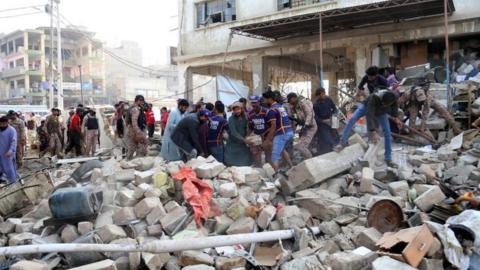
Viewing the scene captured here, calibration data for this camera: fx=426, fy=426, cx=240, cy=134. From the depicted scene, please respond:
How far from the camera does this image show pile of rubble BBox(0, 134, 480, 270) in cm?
393

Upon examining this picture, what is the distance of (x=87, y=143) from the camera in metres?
11.3

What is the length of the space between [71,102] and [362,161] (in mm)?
40067

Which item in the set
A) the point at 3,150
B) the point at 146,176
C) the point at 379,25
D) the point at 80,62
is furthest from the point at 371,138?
the point at 80,62

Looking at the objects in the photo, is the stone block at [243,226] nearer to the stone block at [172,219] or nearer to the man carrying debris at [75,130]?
the stone block at [172,219]

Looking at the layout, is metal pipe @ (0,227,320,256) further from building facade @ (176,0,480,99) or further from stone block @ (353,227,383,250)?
building facade @ (176,0,480,99)

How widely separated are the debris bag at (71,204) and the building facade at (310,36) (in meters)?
7.19

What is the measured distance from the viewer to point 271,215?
15.6ft

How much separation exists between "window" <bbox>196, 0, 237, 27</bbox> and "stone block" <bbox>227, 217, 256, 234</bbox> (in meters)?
12.9

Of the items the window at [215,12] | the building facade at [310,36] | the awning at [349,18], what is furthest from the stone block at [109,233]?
the window at [215,12]

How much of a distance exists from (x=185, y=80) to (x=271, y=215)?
1389 centimetres

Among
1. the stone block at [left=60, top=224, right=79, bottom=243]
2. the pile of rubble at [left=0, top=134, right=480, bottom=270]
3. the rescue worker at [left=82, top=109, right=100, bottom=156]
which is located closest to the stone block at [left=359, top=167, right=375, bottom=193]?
the pile of rubble at [left=0, top=134, right=480, bottom=270]

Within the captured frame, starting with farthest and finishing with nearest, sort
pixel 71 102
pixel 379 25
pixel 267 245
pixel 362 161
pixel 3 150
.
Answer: pixel 71 102
pixel 379 25
pixel 3 150
pixel 362 161
pixel 267 245

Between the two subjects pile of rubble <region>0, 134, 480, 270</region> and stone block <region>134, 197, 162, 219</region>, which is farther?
stone block <region>134, 197, 162, 219</region>

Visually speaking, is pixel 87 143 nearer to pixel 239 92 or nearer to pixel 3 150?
pixel 3 150
